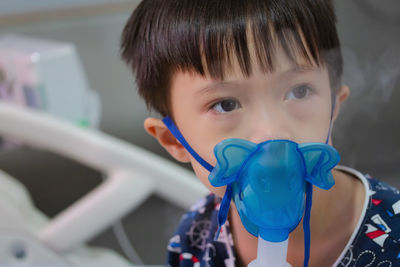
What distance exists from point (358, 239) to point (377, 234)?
0.02 metres

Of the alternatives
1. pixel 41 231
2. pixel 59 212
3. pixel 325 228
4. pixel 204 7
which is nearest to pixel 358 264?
pixel 325 228

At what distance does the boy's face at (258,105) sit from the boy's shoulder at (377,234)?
0.11m

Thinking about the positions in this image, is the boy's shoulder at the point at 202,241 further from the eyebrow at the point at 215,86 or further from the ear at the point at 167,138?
the eyebrow at the point at 215,86

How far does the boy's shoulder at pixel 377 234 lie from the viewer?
56cm

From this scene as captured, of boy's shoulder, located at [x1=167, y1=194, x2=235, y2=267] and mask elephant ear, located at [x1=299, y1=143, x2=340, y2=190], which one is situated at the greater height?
mask elephant ear, located at [x1=299, y1=143, x2=340, y2=190]

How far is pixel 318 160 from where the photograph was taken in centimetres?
49

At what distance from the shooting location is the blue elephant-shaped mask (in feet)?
1.55

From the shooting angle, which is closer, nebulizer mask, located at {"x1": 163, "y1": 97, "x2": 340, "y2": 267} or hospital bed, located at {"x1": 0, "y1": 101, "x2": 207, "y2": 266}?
nebulizer mask, located at {"x1": 163, "y1": 97, "x2": 340, "y2": 267}

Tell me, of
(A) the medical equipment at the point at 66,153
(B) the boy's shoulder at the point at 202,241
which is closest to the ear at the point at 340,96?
(B) the boy's shoulder at the point at 202,241

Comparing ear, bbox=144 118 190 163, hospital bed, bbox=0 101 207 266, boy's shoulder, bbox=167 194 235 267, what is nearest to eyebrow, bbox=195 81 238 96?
ear, bbox=144 118 190 163

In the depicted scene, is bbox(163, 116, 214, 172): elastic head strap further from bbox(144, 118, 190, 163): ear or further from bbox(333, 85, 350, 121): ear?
bbox(333, 85, 350, 121): ear

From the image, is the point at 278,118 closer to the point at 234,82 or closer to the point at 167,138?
the point at 234,82

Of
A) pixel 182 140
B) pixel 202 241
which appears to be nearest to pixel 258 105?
pixel 182 140

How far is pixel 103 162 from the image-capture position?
1.07 m
